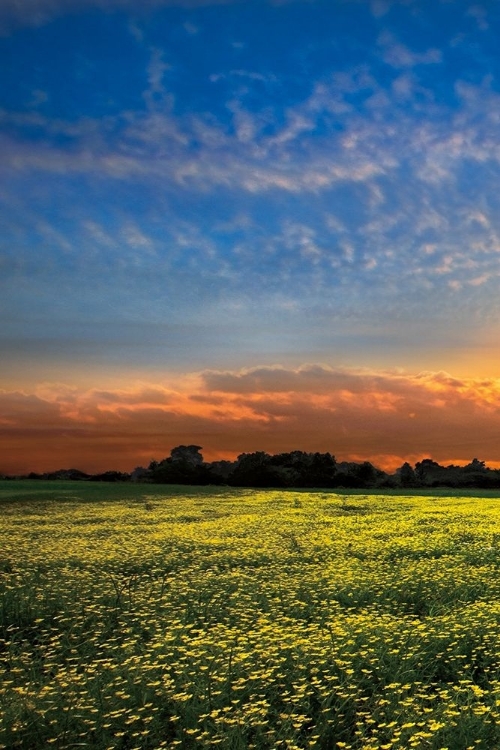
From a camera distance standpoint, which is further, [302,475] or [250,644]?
[302,475]

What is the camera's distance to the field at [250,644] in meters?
5.71

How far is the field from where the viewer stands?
18.7ft

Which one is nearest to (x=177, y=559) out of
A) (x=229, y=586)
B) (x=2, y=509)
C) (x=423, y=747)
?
(x=229, y=586)

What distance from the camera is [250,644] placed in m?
7.62

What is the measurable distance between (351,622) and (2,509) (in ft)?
80.1

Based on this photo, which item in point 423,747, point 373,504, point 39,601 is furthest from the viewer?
point 373,504

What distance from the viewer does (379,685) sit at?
21.5 ft

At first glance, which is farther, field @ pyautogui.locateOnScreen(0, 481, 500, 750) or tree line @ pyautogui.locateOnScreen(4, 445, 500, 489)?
tree line @ pyautogui.locateOnScreen(4, 445, 500, 489)

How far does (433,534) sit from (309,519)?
5557 millimetres

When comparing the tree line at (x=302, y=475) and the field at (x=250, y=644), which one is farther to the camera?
the tree line at (x=302, y=475)

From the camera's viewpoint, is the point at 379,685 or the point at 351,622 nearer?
the point at 379,685

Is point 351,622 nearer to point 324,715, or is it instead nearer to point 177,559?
point 324,715

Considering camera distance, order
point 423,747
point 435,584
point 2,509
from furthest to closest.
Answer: point 2,509, point 435,584, point 423,747

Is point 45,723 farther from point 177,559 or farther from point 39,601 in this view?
point 177,559
